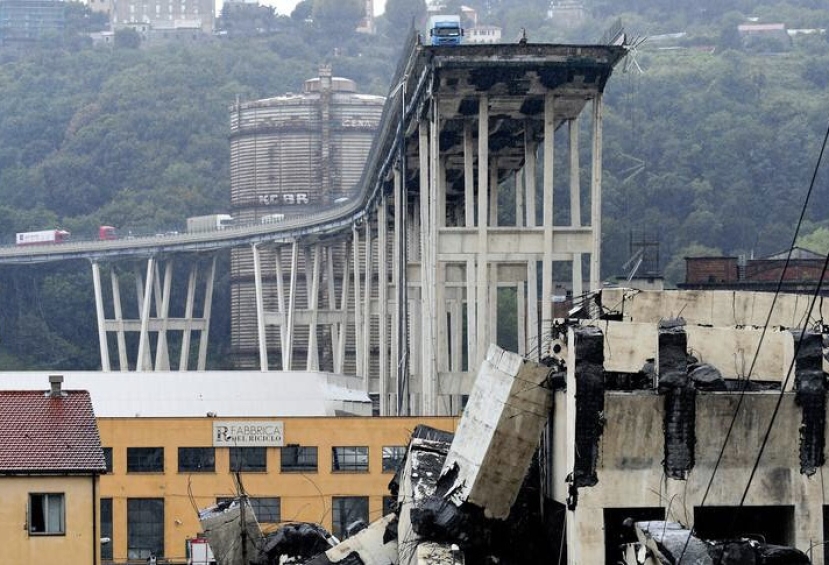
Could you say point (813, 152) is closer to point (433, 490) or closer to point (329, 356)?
point (329, 356)

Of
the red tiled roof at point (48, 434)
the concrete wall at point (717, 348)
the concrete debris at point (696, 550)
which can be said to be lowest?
the concrete debris at point (696, 550)

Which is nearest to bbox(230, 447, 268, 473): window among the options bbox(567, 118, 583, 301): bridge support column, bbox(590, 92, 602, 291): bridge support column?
bbox(567, 118, 583, 301): bridge support column

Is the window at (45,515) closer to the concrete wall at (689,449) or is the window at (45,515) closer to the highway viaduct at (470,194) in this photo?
the concrete wall at (689,449)

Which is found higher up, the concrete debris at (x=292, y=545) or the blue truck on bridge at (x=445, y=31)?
the blue truck on bridge at (x=445, y=31)

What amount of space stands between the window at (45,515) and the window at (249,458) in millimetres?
19890

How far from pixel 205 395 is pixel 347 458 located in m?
15.2

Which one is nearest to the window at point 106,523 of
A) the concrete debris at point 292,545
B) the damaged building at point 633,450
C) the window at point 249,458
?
the window at point 249,458

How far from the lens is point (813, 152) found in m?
174

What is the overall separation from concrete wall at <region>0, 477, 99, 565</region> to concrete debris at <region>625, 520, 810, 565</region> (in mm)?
11413

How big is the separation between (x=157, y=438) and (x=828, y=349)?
26.0m

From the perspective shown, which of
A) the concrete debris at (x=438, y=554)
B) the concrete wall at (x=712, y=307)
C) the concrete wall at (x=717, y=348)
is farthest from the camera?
the concrete wall at (x=712, y=307)

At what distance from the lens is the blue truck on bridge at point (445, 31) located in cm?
6700

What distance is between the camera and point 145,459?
5794 cm

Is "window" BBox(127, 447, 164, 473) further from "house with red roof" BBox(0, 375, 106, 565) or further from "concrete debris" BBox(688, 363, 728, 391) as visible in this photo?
"concrete debris" BBox(688, 363, 728, 391)
